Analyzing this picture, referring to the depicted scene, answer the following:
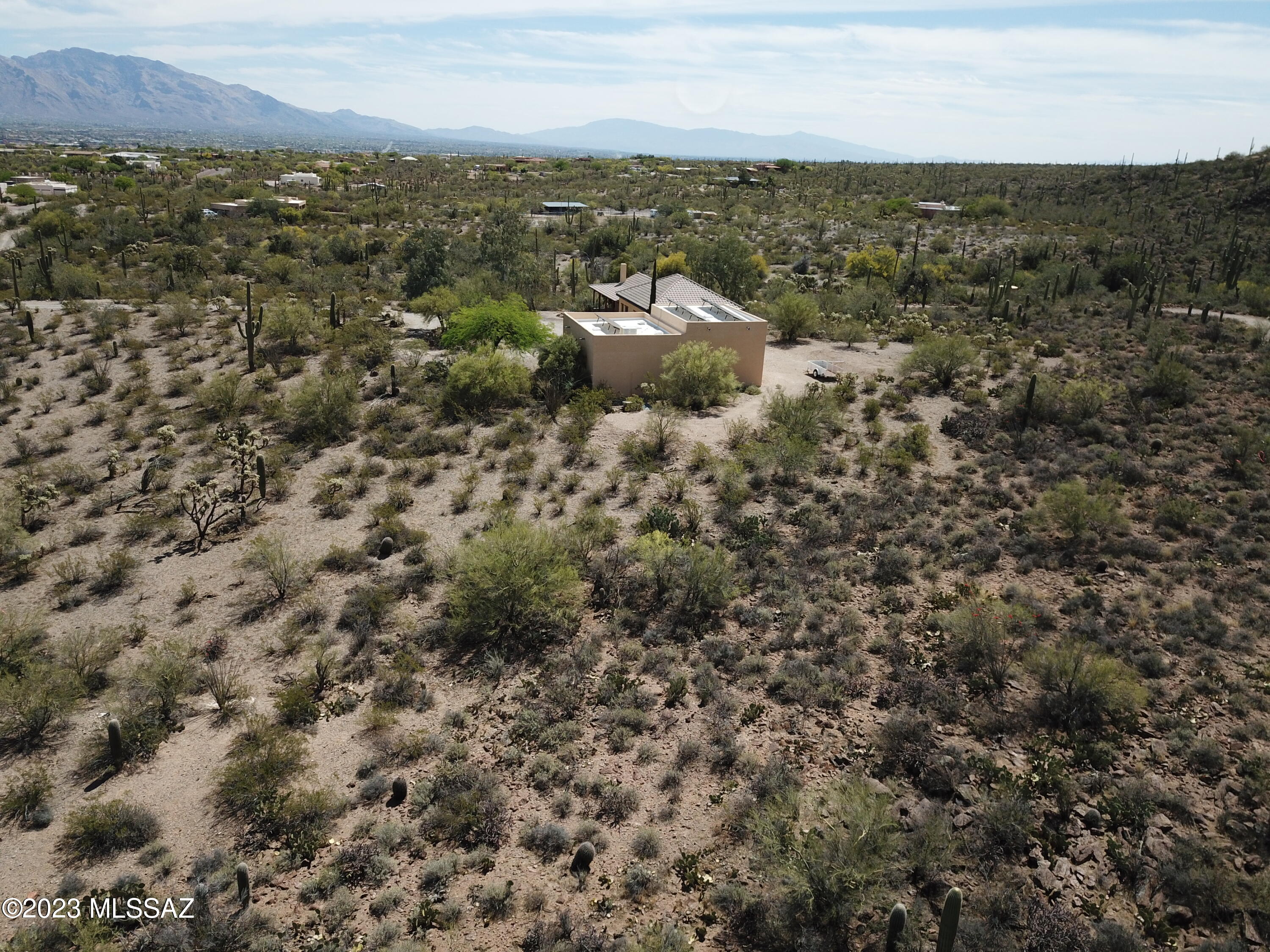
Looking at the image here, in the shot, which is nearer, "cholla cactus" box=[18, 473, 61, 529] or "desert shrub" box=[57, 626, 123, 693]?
"desert shrub" box=[57, 626, 123, 693]

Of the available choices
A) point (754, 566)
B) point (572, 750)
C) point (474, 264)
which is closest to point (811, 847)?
point (572, 750)

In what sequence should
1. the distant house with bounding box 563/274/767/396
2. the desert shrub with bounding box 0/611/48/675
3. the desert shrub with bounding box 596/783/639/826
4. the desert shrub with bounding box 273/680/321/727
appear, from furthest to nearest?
the distant house with bounding box 563/274/767/396 < the desert shrub with bounding box 0/611/48/675 < the desert shrub with bounding box 273/680/321/727 < the desert shrub with bounding box 596/783/639/826

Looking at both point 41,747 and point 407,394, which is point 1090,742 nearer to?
point 41,747

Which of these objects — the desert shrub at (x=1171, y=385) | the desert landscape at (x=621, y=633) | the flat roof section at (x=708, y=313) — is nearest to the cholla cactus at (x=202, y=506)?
the desert landscape at (x=621, y=633)

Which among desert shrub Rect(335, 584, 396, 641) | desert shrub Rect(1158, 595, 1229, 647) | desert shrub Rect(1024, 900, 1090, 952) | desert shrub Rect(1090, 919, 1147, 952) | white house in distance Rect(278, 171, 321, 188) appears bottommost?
desert shrub Rect(335, 584, 396, 641)

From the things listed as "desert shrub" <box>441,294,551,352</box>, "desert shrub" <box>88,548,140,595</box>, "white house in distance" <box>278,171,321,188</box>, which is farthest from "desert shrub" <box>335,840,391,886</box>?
"white house in distance" <box>278,171,321,188</box>

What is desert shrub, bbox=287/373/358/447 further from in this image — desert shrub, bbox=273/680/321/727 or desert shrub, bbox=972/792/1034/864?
desert shrub, bbox=972/792/1034/864

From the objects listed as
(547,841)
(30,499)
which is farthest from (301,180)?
(547,841)
